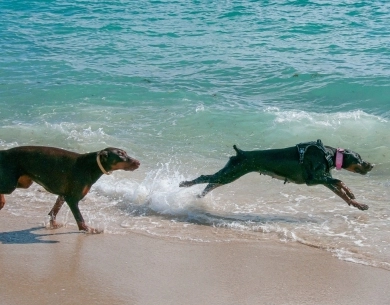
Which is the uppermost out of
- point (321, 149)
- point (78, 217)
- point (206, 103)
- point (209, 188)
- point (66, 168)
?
point (66, 168)

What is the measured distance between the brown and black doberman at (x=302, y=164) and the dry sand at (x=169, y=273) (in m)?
1.57

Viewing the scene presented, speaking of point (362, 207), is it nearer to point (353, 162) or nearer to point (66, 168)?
point (353, 162)

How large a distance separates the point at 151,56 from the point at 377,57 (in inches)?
269

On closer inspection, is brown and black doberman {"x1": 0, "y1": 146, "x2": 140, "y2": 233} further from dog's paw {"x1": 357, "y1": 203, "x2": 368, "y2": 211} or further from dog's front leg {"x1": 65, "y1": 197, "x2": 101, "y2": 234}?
dog's paw {"x1": 357, "y1": 203, "x2": 368, "y2": 211}

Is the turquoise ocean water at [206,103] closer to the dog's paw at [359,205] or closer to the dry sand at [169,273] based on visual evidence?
the dog's paw at [359,205]

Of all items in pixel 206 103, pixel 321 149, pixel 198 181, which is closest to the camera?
pixel 321 149

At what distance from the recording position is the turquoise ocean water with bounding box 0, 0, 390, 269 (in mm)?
8469

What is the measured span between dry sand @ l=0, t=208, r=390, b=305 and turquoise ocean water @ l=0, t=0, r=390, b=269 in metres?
0.38

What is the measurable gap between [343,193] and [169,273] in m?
3.09

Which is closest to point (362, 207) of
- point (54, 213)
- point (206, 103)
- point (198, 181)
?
point (198, 181)

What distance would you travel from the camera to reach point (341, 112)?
47.6 ft

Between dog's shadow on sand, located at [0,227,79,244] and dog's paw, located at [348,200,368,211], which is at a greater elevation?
dog's shadow on sand, located at [0,227,79,244]

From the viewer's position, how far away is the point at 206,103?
600 inches

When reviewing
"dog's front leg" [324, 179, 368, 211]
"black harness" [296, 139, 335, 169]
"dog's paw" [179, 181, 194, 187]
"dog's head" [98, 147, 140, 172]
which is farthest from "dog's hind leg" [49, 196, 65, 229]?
"dog's front leg" [324, 179, 368, 211]
